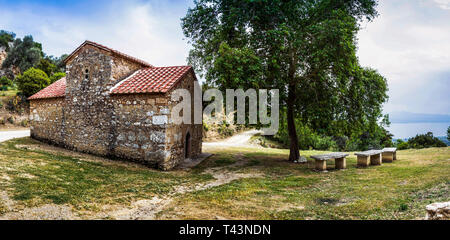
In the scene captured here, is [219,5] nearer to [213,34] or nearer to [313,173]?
[213,34]

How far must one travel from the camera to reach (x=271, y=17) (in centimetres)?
1092

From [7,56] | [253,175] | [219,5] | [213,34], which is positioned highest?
[7,56]

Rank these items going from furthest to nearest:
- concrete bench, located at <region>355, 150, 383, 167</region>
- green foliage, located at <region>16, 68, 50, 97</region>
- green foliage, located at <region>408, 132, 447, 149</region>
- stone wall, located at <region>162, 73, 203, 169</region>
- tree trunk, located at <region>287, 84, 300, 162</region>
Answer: green foliage, located at <region>408, 132, 447, 149</region>, green foliage, located at <region>16, 68, 50, 97</region>, tree trunk, located at <region>287, 84, 300, 162</region>, concrete bench, located at <region>355, 150, 383, 167</region>, stone wall, located at <region>162, 73, 203, 169</region>

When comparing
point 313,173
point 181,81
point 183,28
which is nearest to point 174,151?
point 181,81

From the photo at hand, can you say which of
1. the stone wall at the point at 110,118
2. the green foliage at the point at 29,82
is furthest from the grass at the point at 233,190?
the green foliage at the point at 29,82

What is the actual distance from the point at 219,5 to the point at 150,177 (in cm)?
915

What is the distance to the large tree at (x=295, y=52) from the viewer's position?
9.99 m

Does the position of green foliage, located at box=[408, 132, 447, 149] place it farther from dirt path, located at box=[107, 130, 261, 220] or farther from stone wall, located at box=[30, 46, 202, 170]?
stone wall, located at box=[30, 46, 202, 170]

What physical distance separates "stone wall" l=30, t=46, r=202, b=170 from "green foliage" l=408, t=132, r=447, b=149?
29915 millimetres

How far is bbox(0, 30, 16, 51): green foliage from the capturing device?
41.9m

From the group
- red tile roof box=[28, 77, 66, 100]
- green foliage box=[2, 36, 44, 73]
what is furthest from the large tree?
green foliage box=[2, 36, 44, 73]

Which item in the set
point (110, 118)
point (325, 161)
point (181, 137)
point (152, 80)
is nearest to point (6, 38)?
point (110, 118)

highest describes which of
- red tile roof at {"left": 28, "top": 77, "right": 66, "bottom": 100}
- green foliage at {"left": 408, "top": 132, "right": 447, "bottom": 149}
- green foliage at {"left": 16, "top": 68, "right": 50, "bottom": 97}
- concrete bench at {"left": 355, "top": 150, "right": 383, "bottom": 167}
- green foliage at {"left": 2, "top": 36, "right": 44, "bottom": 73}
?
green foliage at {"left": 2, "top": 36, "right": 44, "bottom": 73}

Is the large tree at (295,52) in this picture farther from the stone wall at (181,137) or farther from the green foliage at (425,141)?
the green foliage at (425,141)
